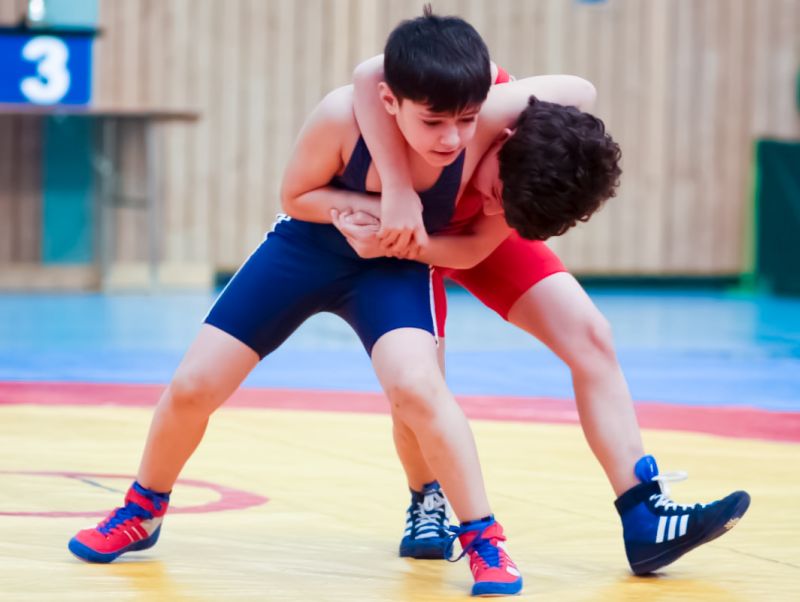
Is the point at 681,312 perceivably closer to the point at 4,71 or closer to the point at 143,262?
the point at 143,262

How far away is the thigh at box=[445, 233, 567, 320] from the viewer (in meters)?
3.00

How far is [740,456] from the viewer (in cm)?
431

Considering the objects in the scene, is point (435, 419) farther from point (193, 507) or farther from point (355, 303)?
point (193, 507)

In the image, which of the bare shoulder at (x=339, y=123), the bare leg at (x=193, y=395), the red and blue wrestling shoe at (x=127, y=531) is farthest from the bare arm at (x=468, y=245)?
the red and blue wrestling shoe at (x=127, y=531)

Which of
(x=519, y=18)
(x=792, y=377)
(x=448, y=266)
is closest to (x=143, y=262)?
(x=519, y=18)

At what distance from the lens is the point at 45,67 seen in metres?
10.7

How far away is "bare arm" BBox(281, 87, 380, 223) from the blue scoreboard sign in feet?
26.5

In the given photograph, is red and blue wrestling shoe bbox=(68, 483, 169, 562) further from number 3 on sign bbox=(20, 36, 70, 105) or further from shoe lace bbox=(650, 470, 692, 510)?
number 3 on sign bbox=(20, 36, 70, 105)

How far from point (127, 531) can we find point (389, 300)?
0.69m

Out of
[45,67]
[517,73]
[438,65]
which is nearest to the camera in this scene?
[438,65]

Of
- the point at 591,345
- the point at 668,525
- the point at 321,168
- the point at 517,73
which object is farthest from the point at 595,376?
the point at 517,73

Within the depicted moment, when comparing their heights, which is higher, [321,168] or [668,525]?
[321,168]

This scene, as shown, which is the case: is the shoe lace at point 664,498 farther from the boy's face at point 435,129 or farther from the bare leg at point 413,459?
the boy's face at point 435,129

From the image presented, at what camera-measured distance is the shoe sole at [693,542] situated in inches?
110
